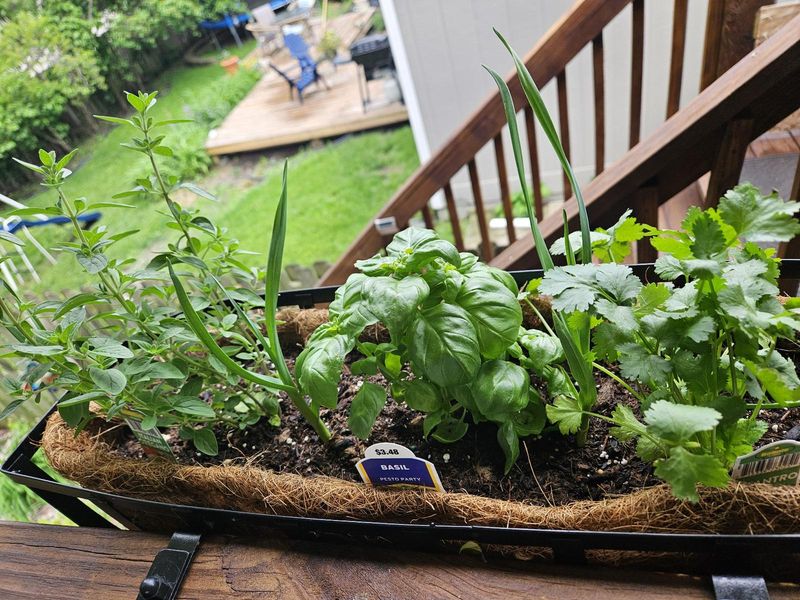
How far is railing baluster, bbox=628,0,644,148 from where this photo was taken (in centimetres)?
137

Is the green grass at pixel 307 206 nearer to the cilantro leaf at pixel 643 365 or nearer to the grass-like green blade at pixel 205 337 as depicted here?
the grass-like green blade at pixel 205 337

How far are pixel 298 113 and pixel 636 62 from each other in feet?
8.88

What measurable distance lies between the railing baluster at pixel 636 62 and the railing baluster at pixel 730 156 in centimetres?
50

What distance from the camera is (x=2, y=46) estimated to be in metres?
1.66

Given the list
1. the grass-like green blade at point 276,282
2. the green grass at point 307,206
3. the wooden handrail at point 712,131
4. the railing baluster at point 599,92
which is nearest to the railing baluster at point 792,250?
the wooden handrail at point 712,131

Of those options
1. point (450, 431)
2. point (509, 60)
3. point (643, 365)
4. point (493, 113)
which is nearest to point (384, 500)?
point (450, 431)

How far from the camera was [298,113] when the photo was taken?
3.72 metres

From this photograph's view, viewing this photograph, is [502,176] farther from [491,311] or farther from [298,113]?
[298,113]

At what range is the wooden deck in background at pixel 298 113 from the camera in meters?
3.40

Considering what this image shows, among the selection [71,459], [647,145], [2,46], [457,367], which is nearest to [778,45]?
[647,145]

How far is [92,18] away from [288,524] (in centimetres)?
174

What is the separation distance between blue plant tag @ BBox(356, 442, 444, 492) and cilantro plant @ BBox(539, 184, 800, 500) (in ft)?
0.80

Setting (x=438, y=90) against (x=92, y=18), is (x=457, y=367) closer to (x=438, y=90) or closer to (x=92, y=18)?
(x=92, y=18)

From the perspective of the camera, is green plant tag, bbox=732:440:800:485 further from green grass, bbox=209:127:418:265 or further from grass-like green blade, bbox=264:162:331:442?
green grass, bbox=209:127:418:265
